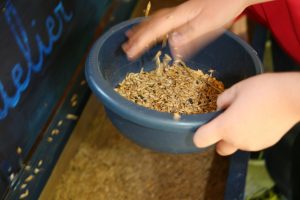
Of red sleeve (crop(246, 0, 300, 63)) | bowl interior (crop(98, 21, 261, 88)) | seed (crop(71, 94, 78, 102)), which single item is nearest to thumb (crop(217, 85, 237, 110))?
bowl interior (crop(98, 21, 261, 88))

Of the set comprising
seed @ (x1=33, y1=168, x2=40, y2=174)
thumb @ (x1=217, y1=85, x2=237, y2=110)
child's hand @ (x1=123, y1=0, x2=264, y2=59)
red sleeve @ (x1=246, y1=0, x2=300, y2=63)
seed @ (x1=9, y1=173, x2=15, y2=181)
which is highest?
child's hand @ (x1=123, y1=0, x2=264, y2=59)

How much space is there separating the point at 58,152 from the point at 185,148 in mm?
456

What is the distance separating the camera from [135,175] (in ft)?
4.18

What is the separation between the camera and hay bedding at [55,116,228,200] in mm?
1228

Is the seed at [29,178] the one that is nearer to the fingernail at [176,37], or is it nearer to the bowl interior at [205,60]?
the bowl interior at [205,60]

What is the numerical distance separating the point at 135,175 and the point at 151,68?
35 cm

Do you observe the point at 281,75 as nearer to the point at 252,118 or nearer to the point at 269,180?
the point at 252,118

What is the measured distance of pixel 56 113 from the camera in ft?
4.00

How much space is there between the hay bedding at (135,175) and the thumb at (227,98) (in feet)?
1.57

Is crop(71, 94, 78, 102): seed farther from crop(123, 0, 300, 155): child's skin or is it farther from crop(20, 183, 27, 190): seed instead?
crop(123, 0, 300, 155): child's skin

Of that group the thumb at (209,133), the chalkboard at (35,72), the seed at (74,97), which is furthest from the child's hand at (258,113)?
the seed at (74,97)

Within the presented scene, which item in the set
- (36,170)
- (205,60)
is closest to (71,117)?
(36,170)

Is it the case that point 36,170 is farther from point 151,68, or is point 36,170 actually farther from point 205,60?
point 205,60

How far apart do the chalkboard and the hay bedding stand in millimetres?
119
